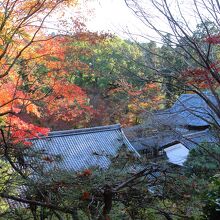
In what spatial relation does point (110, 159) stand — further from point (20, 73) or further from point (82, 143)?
point (82, 143)

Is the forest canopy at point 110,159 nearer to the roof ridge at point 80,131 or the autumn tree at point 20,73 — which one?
the autumn tree at point 20,73

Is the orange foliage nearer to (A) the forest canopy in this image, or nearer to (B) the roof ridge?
(A) the forest canopy

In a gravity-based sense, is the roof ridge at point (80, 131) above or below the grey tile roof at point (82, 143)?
above

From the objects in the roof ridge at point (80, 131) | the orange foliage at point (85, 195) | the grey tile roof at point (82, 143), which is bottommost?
the grey tile roof at point (82, 143)

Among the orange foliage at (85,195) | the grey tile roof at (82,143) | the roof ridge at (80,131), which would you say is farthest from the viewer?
the roof ridge at (80,131)

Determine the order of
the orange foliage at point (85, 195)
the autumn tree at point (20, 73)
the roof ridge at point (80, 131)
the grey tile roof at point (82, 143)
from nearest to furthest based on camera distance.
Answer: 1. the orange foliage at point (85, 195)
2. the autumn tree at point (20, 73)
3. the grey tile roof at point (82, 143)
4. the roof ridge at point (80, 131)

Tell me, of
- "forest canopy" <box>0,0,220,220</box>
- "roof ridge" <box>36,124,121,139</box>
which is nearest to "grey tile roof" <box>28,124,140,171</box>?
"roof ridge" <box>36,124,121,139</box>

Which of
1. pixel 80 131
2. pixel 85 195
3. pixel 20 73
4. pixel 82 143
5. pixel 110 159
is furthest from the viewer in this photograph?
pixel 80 131

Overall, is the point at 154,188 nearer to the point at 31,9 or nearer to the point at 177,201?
the point at 177,201

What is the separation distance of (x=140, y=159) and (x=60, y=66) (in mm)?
6007

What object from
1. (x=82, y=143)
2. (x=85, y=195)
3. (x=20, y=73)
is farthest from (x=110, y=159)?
(x=82, y=143)

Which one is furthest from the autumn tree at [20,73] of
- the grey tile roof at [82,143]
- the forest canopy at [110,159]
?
the grey tile roof at [82,143]

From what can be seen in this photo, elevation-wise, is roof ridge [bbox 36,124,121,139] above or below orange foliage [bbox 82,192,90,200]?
below

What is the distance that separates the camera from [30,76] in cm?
902
